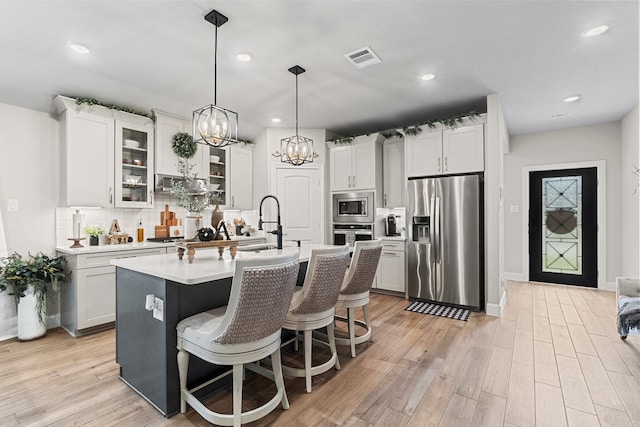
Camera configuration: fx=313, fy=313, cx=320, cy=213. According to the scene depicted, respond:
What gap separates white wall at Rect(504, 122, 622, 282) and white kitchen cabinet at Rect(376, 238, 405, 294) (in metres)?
2.54

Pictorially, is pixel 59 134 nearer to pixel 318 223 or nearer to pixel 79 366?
pixel 79 366

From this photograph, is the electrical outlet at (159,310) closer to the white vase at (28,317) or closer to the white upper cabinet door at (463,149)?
the white vase at (28,317)

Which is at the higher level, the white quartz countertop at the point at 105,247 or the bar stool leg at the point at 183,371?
the white quartz countertop at the point at 105,247

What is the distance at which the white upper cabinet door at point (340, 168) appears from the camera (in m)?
5.13

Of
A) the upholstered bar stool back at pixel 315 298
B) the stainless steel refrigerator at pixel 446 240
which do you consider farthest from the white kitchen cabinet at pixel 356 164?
the upholstered bar stool back at pixel 315 298

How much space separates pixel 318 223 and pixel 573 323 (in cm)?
350

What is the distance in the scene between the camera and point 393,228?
5074 millimetres

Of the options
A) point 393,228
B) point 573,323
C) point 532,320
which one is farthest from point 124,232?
point 573,323

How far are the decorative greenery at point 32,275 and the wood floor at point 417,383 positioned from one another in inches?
18.4

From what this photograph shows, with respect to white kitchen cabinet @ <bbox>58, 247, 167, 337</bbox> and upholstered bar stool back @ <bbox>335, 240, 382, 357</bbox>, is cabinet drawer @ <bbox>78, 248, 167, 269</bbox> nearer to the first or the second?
white kitchen cabinet @ <bbox>58, 247, 167, 337</bbox>

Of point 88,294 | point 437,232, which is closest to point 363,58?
point 437,232

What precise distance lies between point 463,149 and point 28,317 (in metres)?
5.24

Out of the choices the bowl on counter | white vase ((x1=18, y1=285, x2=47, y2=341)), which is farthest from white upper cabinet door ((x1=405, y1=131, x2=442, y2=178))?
white vase ((x1=18, y1=285, x2=47, y2=341))

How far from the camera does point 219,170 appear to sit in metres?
5.00
